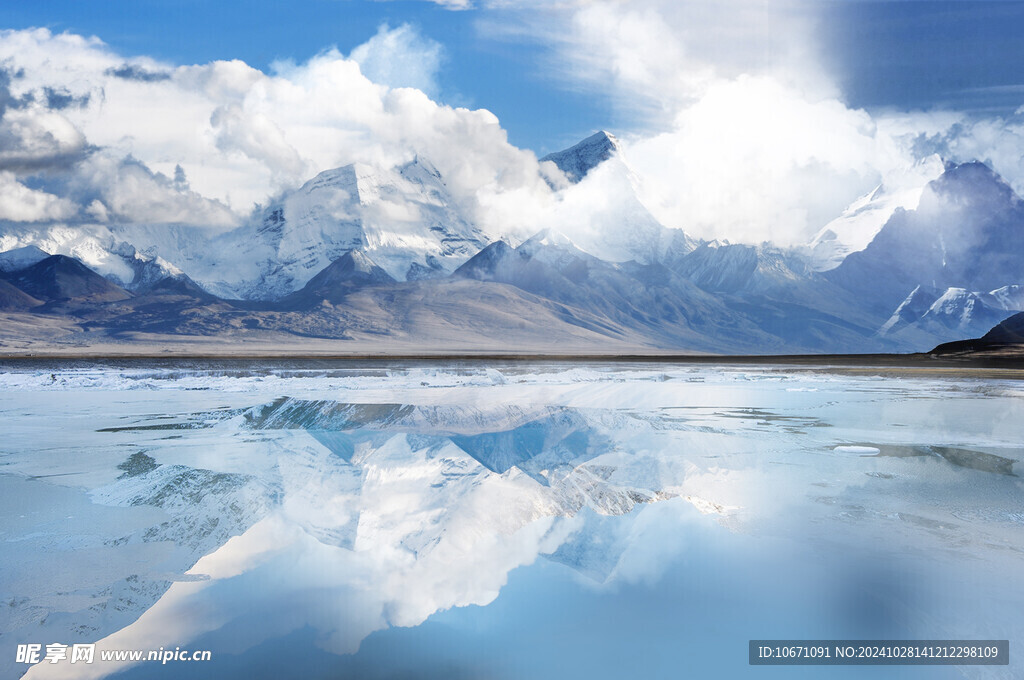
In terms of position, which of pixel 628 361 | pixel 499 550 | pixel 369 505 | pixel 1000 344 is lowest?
pixel 499 550

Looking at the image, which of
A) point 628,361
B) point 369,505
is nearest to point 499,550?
point 369,505

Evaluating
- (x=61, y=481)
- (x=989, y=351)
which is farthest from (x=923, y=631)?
(x=989, y=351)

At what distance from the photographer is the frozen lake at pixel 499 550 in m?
8.02

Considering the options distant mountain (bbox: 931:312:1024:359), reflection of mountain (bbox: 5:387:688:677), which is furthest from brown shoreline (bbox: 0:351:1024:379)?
reflection of mountain (bbox: 5:387:688:677)

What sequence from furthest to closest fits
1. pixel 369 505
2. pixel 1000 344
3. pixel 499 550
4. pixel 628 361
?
pixel 1000 344 < pixel 628 361 < pixel 369 505 < pixel 499 550

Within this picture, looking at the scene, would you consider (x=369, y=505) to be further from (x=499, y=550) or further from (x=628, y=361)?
(x=628, y=361)

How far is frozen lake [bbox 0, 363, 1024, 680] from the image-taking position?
26.3 feet

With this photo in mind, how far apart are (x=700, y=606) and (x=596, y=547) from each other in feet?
7.86

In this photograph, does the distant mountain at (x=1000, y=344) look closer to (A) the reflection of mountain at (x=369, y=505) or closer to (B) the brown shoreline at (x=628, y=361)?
(B) the brown shoreline at (x=628, y=361)

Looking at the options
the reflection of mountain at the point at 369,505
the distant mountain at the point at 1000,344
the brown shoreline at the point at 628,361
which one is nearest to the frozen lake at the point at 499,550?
the reflection of mountain at the point at 369,505

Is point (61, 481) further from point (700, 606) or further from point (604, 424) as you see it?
point (604, 424)

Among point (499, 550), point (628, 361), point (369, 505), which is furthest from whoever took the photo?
point (628, 361)

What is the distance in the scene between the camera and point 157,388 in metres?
45.6

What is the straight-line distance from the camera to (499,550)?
36.0 ft
